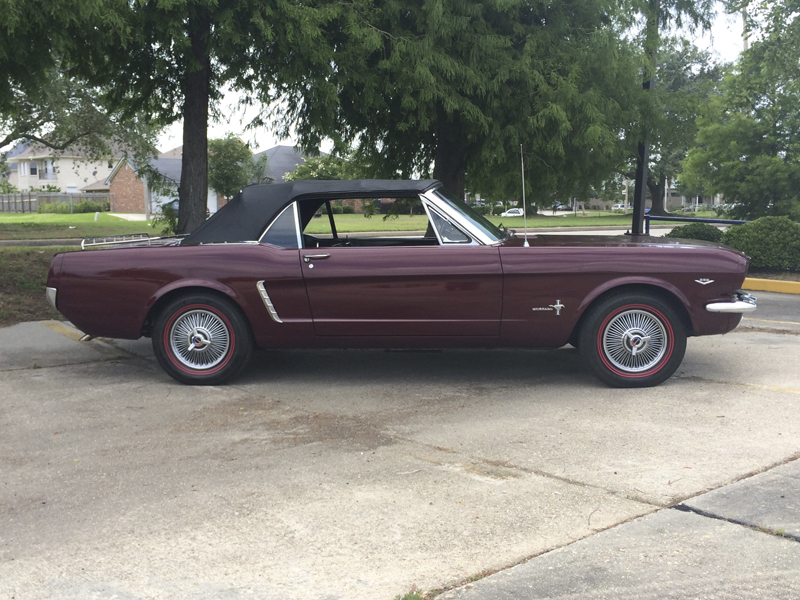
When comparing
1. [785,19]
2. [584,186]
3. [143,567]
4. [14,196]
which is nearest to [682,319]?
[143,567]

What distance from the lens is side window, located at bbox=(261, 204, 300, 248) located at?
648 centimetres

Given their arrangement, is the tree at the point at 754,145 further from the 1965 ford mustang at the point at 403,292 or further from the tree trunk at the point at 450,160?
the 1965 ford mustang at the point at 403,292

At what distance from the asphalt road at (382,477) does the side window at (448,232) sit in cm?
112

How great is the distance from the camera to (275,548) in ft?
11.5

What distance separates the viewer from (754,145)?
77.7 feet

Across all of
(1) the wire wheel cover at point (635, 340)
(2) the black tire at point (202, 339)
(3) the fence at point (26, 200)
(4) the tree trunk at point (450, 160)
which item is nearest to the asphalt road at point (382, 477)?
(2) the black tire at point (202, 339)

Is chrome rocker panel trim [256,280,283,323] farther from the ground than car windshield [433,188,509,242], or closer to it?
closer to it

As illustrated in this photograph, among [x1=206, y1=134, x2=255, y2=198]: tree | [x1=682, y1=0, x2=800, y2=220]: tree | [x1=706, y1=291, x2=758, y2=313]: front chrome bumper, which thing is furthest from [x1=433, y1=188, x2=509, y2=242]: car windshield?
[x1=682, y1=0, x2=800, y2=220]: tree

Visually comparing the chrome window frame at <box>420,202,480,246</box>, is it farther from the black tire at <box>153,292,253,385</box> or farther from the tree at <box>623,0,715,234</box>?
the tree at <box>623,0,715,234</box>

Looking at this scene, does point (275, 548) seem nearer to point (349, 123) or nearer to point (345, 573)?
point (345, 573)

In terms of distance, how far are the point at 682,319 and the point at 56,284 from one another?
4833 mm

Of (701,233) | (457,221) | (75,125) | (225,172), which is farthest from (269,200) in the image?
(75,125)

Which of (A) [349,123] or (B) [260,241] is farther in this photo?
(A) [349,123]

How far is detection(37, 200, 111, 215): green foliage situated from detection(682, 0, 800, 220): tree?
47442mm
